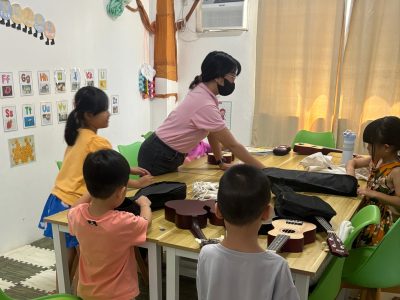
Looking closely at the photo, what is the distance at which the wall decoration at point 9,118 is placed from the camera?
2774 mm

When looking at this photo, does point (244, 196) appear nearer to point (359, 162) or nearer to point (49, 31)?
point (359, 162)

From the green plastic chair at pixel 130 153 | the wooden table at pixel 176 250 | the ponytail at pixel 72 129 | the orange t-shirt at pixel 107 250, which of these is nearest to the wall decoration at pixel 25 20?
the green plastic chair at pixel 130 153

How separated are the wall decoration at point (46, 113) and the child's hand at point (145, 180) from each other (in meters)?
1.31

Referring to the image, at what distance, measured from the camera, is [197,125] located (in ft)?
7.65

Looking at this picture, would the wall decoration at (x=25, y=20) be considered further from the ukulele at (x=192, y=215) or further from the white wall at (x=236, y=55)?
the ukulele at (x=192, y=215)

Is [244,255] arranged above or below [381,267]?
above

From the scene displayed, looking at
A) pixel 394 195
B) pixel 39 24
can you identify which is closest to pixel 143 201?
pixel 394 195

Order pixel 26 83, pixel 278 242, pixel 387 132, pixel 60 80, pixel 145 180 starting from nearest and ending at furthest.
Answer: pixel 278 242
pixel 387 132
pixel 145 180
pixel 26 83
pixel 60 80

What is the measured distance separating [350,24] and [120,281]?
3335 mm

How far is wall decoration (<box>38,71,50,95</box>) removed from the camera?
3.04 meters

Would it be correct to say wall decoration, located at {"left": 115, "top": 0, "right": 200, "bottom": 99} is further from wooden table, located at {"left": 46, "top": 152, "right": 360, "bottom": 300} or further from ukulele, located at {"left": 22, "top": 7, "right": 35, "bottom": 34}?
wooden table, located at {"left": 46, "top": 152, "right": 360, "bottom": 300}

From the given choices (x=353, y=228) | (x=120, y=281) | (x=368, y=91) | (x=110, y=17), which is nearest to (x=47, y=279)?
(x=120, y=281)

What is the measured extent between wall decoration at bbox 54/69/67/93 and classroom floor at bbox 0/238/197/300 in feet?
4.20

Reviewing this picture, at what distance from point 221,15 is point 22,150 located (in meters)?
2.60
